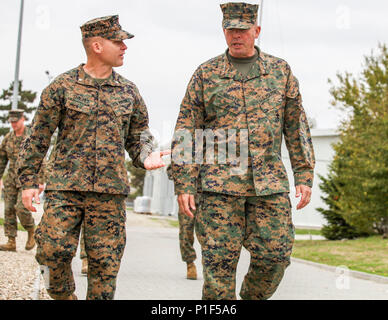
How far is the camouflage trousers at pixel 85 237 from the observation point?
474 cm

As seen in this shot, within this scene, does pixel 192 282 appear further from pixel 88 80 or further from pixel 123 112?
pixel 88 80

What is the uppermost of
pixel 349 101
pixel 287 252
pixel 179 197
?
pixel 349 101

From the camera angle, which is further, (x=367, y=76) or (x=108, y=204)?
(x=367, y=76)

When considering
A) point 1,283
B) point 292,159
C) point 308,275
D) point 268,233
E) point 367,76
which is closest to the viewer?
point 268,233

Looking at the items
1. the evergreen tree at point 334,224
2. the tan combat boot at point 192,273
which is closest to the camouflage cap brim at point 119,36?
the tan combat boot at point 192,273

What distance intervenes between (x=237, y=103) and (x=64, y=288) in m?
1.87

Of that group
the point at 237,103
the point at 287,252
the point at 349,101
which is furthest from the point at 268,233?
the point at 349,101

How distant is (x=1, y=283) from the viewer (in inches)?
292

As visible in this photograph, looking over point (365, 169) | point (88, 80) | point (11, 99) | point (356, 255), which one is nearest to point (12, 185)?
point (88, 80)

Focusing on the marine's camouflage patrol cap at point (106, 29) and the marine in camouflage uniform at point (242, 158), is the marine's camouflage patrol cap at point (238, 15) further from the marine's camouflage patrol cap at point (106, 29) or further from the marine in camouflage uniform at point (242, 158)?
the marine's camouflage patrol cap at point (106, 29)

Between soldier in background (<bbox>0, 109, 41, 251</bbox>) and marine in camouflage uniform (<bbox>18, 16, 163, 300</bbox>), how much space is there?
5500 mm

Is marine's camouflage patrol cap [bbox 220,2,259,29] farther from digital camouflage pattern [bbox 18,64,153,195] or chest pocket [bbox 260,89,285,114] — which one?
digital camouflage pattern [bbox 18,64,153,195]

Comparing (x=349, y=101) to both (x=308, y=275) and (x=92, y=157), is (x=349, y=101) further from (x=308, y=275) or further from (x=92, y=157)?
(x=92, y=157)

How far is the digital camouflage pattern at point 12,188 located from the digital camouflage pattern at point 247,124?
19.9ft
